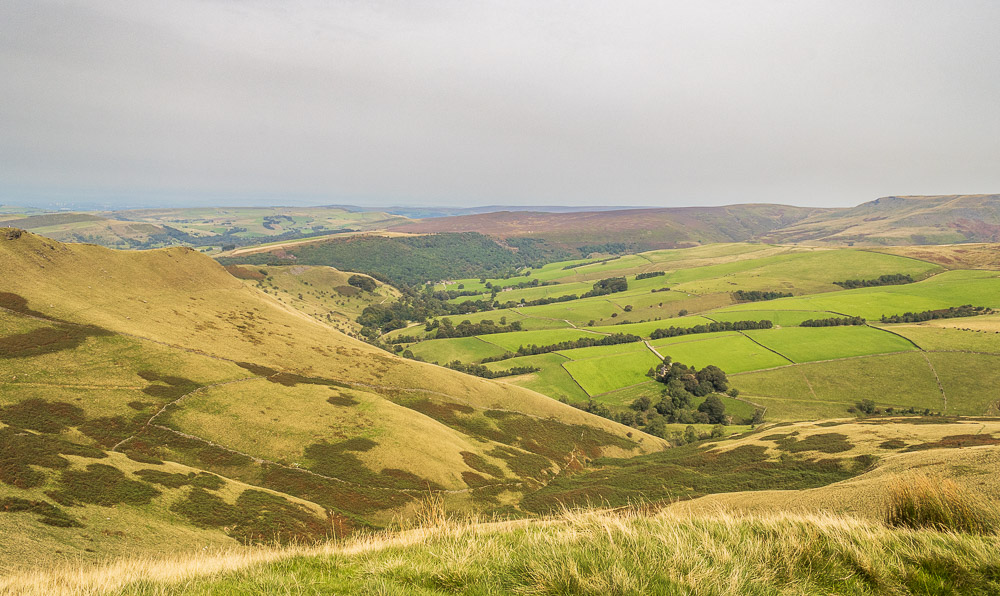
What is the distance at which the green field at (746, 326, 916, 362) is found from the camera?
406ft

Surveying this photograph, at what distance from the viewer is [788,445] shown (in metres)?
61.9

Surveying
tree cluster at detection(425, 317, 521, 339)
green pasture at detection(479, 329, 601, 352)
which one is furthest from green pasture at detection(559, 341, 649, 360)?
tree cluster at detection(425, 317, 521, 339)

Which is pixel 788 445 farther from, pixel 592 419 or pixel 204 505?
pixel 204 505

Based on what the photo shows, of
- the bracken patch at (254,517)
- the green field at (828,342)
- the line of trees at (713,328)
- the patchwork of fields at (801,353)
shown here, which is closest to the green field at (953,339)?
the patchwork of fields at (801,353)

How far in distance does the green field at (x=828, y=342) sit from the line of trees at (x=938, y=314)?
21138 mm

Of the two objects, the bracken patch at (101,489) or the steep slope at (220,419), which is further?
the steep slope at (220,419)

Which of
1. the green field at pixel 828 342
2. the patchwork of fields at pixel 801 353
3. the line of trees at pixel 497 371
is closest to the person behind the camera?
the patchwork of fields at pixel 801 353

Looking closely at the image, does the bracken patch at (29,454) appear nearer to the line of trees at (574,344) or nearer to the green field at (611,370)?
the green field at (611,370)

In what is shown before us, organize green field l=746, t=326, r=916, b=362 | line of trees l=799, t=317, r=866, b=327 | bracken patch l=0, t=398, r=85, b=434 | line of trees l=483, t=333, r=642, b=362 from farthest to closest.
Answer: line of trees l=483, t=333, r=642, b=362 < line of trees l=799, t=317, r=866, b=327 < green field l=746, t=326, r=916, b=362 < bracken patch l=0, t=398, r=85, b=434

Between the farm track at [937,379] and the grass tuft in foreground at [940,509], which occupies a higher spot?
the grass tuft in foreground at [940,509]

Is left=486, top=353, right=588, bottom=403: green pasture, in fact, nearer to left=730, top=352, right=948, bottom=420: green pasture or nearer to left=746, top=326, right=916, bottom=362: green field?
left=730, top=352, right=948, bottom=420: green pasture

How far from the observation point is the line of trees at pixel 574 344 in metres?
151

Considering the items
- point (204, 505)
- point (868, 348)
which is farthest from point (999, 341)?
point (204, 505)

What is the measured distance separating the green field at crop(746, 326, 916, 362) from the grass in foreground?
14212 cm
